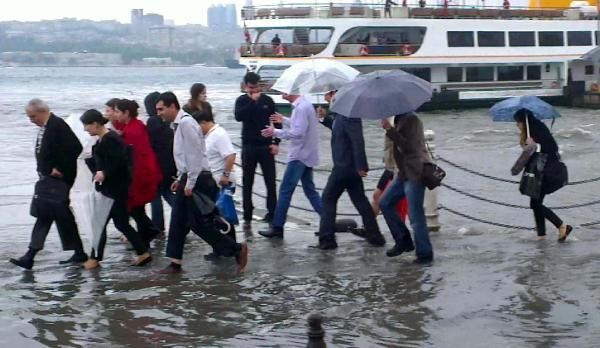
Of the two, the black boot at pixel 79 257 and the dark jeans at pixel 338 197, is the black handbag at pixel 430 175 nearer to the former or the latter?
the dark jeans at pixel 338 197

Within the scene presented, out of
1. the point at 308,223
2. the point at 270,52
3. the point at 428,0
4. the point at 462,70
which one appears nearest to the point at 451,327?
the point at 308,223

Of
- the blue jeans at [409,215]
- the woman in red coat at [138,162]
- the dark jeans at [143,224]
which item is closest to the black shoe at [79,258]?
the woman in red coat at [138,162]

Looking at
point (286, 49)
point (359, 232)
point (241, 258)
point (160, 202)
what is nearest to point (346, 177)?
point (359, 232)

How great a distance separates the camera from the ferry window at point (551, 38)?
46125mm

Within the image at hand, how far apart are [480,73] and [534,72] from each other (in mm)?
3377

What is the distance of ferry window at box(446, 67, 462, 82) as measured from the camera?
143ft

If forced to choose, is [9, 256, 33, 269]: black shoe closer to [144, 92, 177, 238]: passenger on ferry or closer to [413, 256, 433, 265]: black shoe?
[144, 92, 177, 238]: passenger on ferry

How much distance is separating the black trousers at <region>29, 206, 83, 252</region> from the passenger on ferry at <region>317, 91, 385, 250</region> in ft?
7.09

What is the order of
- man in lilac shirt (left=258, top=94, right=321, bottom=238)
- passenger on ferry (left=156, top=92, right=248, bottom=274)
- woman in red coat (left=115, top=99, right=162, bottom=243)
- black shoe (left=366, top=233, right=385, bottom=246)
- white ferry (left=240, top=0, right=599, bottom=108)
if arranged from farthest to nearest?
white ferry (left=240, top=0, right=599, bottom=108) < man in lilac shirt (left=258, top=94, right=321, bottom=238) < black shoe (left=366, top=233, right=385, bottom=246) < woman in red coat (left=115, top=99, right=162, bottom=243) < passenger on ferry (left=156, top=92, right=248, bottom=274)

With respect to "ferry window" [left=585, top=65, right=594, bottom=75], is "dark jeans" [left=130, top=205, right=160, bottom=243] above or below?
above

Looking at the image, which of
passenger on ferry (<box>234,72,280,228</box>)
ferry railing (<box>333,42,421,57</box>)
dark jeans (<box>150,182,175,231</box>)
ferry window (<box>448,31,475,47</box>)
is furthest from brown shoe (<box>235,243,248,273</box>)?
ferry window (<box>448,31,475,47</box>)

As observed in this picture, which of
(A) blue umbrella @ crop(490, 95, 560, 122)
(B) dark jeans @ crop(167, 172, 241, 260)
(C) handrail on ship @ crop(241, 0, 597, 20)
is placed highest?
(C) handrail on ship @ crop(241, 0, 597, 20)

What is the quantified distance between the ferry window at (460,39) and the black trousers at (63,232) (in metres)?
35.4

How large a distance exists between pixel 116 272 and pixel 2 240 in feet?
8.02
